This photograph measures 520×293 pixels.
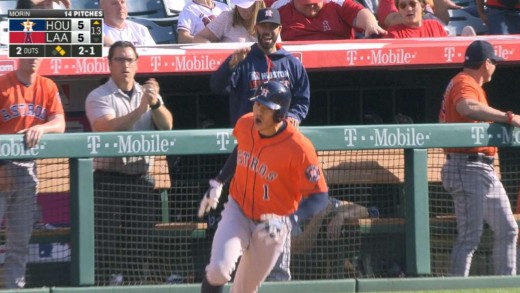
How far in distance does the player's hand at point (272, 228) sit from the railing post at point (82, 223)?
1.35 metres

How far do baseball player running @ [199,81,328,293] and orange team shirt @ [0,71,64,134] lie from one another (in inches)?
55.4

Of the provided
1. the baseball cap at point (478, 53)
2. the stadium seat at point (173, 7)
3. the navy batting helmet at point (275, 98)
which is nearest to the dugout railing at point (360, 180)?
the baseball cap at point (478, 53)

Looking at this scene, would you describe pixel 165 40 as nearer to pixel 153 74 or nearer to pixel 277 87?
pixel 153 74

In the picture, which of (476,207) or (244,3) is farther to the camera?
(244,3)

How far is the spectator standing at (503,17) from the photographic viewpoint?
883 centimetres

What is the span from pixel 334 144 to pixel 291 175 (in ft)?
3.50

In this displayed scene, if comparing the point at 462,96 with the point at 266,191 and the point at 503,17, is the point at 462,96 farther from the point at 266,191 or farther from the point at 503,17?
the point at 503,17

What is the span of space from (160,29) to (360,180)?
2844 millimetres

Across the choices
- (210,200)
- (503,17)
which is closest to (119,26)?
(210,200)

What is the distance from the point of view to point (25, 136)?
6.56 metres

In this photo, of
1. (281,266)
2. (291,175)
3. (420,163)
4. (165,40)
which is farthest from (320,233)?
(165,40)

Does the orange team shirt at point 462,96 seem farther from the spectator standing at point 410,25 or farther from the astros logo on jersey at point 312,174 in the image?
the astros logo on jersey at point 312,174

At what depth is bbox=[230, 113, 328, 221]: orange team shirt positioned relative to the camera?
19.2 feet
